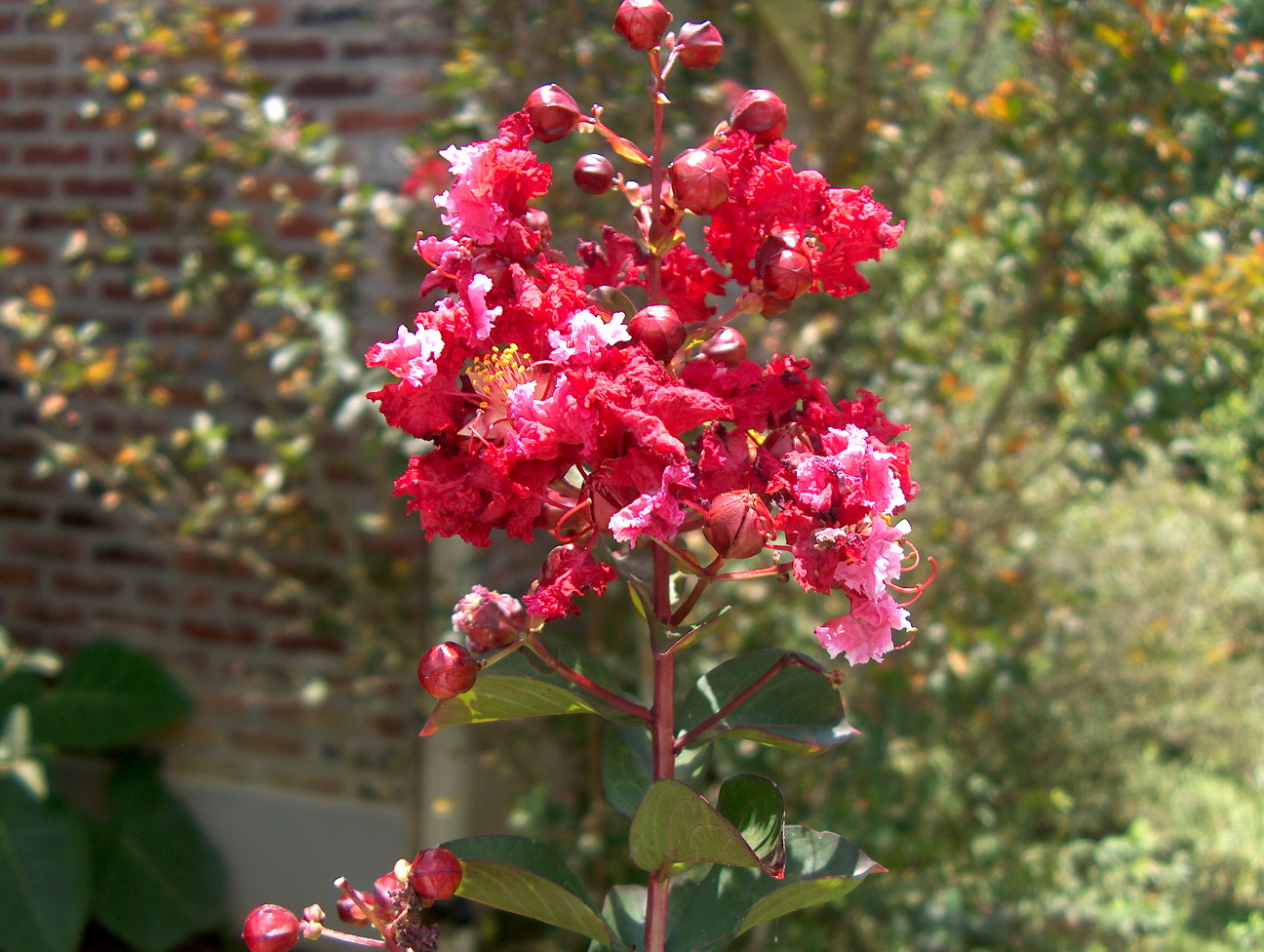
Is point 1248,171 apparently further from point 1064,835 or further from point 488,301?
point 1064,835

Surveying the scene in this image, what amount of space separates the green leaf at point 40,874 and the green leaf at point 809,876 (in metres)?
1.99

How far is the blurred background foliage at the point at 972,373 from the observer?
1.98 meters

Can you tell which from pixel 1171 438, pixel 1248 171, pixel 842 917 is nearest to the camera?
pixel 1248 171

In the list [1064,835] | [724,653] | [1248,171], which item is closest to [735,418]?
[1248,171]

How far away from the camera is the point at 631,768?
90 cm

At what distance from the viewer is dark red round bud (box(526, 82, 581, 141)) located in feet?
2.51

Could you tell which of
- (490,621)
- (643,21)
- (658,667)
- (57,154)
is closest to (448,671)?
(490,621)

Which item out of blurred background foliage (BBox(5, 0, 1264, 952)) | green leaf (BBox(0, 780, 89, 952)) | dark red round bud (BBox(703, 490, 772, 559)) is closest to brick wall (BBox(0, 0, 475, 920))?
blurred background foliage (BBox(5, 0, 1264, 952))

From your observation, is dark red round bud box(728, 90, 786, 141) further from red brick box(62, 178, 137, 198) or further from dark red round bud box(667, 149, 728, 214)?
red brick box(62, 178, 137, 198)

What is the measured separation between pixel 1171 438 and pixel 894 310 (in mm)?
883

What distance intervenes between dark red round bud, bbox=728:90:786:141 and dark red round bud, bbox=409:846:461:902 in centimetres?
54

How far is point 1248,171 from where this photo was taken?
1.80 m

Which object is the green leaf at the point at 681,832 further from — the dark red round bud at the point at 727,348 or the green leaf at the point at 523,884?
the dark red round bud at the point at 727,348

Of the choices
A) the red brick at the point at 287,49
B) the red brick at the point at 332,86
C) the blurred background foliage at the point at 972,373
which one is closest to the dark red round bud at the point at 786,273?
the blurred background foliage at the point at 972,373
